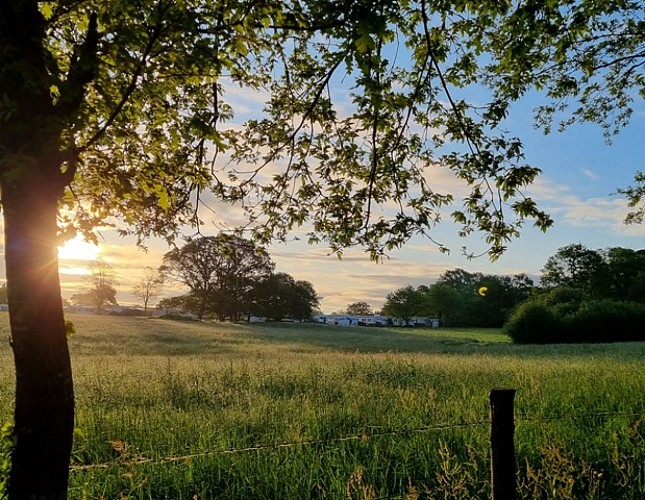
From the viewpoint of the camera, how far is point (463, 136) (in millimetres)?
5348

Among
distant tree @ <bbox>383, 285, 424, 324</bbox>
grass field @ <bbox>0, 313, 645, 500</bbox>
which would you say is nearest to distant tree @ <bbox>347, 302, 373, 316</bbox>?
distant tree @ <bbox>383, 285, 424, 324</bbox>

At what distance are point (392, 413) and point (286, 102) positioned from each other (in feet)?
16.1

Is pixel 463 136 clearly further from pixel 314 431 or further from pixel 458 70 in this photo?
pixel 314 431

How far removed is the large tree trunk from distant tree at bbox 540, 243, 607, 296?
91103 millimetres

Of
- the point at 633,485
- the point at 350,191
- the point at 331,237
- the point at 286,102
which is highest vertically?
the point at 286,102

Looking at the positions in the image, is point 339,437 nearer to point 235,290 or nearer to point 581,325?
point 581,325

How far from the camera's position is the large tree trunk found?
334 centimetres

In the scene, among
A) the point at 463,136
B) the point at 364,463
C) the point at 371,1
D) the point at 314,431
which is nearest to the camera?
the point at 371,1

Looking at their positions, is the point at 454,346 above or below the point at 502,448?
below

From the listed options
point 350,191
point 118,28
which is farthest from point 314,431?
point 118,28

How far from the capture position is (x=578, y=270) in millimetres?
86688

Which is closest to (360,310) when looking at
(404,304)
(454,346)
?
(404,304)

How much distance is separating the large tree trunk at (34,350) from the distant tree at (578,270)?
299 ft

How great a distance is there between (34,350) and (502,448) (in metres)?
3.33
